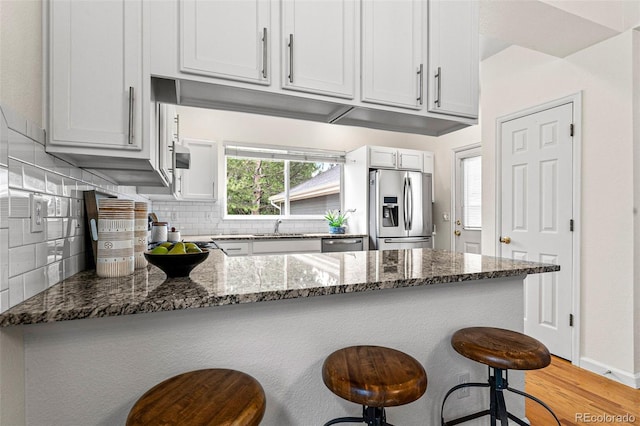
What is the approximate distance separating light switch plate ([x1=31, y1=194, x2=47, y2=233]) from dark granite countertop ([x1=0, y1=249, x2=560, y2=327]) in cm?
21

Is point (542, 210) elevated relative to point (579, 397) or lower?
elevated

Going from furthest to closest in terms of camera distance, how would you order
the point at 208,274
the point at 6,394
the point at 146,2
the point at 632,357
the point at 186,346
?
the point at 632,357
the point at 208,274
the point at 146,2
the point at 186,346
the point at 6,394

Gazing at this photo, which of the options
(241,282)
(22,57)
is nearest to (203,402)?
(241,282)

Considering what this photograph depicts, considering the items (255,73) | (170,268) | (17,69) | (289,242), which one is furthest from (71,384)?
(289,242)

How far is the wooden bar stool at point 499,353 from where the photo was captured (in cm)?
119

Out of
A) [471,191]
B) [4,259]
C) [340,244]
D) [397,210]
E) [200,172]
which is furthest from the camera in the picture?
[471,191]

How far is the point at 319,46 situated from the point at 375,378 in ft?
4.57

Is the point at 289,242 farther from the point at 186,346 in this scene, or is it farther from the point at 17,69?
the point at 17,69

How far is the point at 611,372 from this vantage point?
2.37m

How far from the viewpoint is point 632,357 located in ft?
7.46

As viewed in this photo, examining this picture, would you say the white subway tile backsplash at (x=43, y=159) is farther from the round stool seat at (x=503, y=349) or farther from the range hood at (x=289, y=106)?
the round stool seat at (x=503, y=349)

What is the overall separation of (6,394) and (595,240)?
335 cm

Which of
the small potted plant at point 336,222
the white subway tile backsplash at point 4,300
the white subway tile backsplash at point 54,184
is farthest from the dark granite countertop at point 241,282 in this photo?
the small potted plant at point 336,222

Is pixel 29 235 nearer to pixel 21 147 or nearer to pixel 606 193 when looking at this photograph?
pixel 21 147
